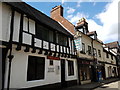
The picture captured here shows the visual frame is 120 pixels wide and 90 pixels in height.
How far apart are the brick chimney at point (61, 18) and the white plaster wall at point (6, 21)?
8317 mm

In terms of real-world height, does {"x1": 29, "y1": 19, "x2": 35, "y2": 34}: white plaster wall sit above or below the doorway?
above

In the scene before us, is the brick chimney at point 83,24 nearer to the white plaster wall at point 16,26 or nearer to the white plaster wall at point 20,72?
the white plaster wall at point 16,26

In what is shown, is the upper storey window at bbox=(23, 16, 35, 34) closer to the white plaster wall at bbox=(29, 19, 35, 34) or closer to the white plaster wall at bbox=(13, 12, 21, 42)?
the white plaster wall at bbox=(29, 19, 35, 34)

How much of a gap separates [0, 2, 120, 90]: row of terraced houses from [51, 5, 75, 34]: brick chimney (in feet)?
0.43

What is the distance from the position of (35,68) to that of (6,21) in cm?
372

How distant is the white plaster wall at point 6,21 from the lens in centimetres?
653

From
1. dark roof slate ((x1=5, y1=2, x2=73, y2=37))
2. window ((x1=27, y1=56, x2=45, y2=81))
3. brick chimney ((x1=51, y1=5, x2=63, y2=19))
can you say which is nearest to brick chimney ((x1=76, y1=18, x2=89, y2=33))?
brick chimney ((x1=51, y1=5, x2=63, y2=19))

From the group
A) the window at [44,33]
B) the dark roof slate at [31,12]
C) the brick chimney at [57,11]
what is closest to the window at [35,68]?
the window at [44,33]

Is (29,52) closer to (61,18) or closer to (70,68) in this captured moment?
(70,68)

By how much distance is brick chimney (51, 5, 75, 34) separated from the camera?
14.3 meters

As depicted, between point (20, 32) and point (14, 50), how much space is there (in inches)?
49.4

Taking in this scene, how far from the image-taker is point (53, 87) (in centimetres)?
927

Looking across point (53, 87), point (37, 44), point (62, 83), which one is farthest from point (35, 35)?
point (62, 83)

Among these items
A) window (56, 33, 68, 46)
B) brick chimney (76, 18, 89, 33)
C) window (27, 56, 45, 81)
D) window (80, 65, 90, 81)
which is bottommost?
window (80, 65, 90, 81)
